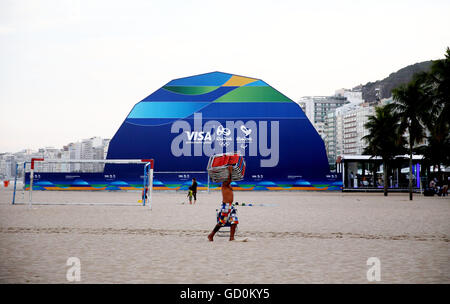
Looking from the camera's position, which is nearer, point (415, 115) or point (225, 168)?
point (225, 168)

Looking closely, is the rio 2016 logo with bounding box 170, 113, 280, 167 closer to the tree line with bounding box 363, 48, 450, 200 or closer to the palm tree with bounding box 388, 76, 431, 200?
the tree line with bounding box 363, 48, 450, 200

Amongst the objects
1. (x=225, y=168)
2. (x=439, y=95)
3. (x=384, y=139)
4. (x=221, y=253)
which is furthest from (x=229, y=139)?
(x=221, y=253)

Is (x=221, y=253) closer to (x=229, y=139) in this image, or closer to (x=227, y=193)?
(x=227, y=193)

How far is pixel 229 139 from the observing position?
54.0m

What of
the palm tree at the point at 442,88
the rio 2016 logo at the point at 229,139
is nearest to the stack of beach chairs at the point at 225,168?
the palm tree at the point at 442,88

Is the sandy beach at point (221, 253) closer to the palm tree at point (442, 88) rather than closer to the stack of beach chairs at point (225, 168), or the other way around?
the stack of beach chairs at point (225, 168)

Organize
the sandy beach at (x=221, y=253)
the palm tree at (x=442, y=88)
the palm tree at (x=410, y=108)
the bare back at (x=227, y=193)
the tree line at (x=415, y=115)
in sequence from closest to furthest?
1. the sandy beach at (x=221, y=253)
2. the bare back at (x=227, y=193)
3. the palm tree at (x=442, y=88)
4. the tree line at (x=415, y=115)
5. the palm tree at (x=410, y=108)

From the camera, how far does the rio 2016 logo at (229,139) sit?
53844 millimetres

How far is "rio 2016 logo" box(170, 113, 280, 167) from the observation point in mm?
53844

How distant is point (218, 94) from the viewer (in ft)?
185

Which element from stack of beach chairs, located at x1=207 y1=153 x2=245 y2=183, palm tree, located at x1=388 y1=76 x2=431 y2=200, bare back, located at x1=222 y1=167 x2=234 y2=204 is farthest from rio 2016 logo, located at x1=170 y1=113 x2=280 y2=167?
bare back, located at x1=222 y1=167 x2=234 y2=204

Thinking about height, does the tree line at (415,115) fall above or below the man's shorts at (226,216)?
above
